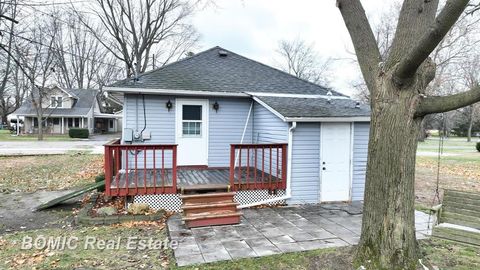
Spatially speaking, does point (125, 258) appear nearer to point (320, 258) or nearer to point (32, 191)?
point (320, 258)

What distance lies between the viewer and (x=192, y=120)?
29.9 feet

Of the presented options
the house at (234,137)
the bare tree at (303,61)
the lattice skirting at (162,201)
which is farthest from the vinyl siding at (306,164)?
the bare tree at (303,61)

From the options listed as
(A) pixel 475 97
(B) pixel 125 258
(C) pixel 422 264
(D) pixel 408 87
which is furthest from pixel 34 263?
(A) pixel 475 97

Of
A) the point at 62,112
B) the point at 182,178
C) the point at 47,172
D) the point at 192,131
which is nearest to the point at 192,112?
the point at 192,131

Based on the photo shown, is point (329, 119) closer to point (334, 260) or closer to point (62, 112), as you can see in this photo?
point (334, 260)

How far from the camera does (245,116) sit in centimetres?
953

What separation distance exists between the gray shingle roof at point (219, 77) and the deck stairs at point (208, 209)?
352cm

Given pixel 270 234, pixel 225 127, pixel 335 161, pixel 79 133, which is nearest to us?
pixel 270 234

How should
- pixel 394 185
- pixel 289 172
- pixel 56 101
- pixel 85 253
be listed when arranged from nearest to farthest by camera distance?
pixel 394 185 < pixel 85 253 < pixel 289 172 < pixel 56 101

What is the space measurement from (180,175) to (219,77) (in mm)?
3518

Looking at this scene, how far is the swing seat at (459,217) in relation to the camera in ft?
14.5

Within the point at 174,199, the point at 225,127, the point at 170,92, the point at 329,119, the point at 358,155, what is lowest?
the point at 174,199

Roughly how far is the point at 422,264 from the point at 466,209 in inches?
72.4

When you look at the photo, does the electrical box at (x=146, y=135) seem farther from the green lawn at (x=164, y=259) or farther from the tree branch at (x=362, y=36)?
the tree branch at (x=362, y=36)
